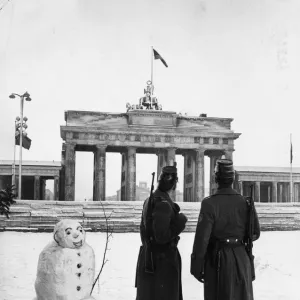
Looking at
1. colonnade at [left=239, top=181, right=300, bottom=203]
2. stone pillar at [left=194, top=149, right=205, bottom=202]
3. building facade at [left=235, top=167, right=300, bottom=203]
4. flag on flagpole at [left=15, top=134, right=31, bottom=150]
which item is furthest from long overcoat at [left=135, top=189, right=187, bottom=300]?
colonnade at [left=239, top=181, right=300, bottom=203]

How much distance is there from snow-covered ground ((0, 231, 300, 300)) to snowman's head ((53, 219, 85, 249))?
277 centimetres

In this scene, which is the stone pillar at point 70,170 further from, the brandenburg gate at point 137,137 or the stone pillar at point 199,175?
the stone pillar at point 199,175

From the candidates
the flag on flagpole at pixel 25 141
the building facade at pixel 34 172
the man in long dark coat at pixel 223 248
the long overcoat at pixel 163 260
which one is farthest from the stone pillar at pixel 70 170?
the man in long dark coat at pixel 223 248

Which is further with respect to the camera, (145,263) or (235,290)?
(145,263)

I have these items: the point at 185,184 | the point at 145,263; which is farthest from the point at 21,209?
the point at 185,184

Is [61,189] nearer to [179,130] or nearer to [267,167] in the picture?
[179,130]

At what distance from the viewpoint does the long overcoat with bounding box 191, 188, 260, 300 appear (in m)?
5.61

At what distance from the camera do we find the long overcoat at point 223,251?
561cm

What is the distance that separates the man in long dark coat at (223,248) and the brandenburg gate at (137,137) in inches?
1509

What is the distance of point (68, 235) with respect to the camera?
609cm

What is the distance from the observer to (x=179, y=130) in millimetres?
45688

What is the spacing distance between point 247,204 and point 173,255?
1.00 meters

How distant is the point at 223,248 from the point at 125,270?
6.17 meters

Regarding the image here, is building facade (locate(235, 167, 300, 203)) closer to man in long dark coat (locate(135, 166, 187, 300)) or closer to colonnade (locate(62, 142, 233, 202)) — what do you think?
colonnade (locate(62, 142, 233, 202))
